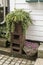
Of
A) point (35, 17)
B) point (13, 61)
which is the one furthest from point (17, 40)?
point (35, 17)

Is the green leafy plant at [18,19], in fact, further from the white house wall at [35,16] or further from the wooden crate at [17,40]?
the white house wall at [35,16]

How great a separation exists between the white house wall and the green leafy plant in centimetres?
20

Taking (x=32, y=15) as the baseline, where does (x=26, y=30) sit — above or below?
below

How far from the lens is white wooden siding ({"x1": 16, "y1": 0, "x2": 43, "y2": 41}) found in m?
4.41

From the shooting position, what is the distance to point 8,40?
4.55 metres

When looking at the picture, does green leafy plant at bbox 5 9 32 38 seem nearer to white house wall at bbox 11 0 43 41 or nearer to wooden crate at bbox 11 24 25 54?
wooden crate at bbox 11 24 25 54

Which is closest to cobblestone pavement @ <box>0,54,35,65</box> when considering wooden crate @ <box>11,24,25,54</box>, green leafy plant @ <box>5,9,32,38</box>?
wooden crate @ <box>11,24,25,54</box>

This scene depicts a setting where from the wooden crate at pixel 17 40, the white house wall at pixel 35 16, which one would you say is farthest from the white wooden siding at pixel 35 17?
→ the wooden crate at pixel 17 40

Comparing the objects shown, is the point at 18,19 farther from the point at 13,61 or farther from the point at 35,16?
the point at 13,61

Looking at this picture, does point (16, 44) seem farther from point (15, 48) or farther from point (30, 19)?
point (30, 19)

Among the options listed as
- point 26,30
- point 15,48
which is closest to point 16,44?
point 15,48

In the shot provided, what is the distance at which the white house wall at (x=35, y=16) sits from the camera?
14.5 ft

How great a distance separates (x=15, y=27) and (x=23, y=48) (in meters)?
0.55

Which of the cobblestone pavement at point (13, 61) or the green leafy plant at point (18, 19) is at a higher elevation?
the green leafy plant at point (18, 19)
